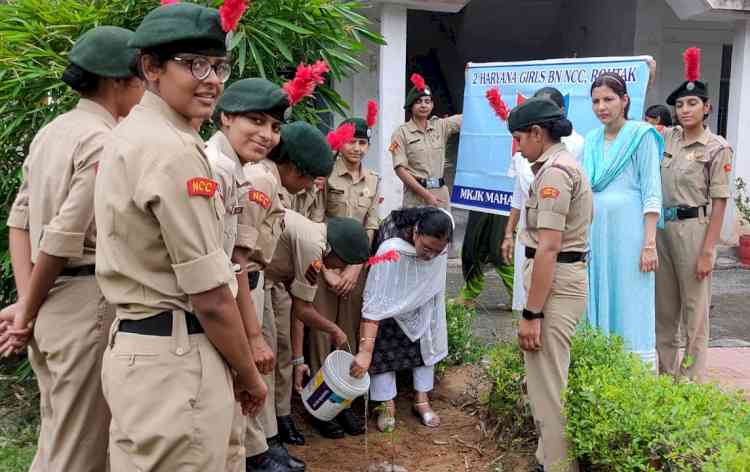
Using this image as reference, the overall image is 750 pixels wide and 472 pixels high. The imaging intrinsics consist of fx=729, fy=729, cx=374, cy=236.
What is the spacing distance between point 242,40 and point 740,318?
5234mm

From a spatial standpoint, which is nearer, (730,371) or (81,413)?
(81,413)

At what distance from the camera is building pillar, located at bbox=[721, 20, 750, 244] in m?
8.77

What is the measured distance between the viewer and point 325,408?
367 cm

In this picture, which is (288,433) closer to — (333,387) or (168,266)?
(333,387)

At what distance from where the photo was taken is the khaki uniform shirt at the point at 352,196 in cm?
475

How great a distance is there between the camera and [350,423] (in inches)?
162

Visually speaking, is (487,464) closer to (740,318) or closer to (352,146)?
(352,146)

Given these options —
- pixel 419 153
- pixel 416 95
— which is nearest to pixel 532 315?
pixel 419 153

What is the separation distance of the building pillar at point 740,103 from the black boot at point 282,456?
273 inches

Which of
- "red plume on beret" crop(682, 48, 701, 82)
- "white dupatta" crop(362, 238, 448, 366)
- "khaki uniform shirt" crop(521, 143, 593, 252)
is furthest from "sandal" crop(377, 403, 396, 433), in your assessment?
"red plume on beret" crop(682, 48, 701, 82)

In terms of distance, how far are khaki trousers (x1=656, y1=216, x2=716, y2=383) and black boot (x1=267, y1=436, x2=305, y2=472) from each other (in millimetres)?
2362

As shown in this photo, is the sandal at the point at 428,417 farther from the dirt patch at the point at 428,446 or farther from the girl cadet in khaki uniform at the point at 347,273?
the girl cadet in khaki uniform at the point at 347,273

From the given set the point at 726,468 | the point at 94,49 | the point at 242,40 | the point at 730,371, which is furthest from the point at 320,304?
the point at 730,371

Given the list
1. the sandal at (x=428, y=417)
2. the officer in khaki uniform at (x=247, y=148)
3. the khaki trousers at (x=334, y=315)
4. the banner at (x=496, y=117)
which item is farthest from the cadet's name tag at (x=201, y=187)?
the banner at (x=496, y=117)
